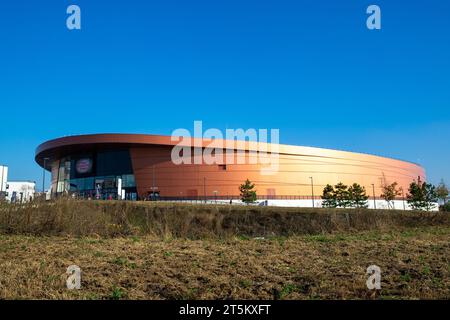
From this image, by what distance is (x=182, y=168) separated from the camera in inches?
3155

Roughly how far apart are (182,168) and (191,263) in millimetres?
73425

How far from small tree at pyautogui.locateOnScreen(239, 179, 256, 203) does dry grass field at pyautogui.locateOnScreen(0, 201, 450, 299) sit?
61778 millimetres

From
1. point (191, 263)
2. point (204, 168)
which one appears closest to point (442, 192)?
point (204, 168)

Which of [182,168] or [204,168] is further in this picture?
[182,168]

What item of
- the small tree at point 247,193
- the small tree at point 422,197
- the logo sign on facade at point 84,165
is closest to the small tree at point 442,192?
the small tree at point 422,197

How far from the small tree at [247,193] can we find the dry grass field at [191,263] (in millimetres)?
61778

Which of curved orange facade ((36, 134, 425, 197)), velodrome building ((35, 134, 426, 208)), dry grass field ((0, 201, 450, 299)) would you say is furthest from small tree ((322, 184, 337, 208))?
dry grass field ((0, 201, 450, 299))

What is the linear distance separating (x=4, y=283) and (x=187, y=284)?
2816 mm

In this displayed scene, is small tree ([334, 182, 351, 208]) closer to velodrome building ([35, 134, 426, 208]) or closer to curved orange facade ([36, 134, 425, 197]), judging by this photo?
velodrome building ([35, 134, 426, 208])

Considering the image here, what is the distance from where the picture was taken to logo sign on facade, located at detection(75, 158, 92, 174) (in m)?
85.6

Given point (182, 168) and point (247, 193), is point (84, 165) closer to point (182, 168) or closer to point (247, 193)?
point (182, 168)

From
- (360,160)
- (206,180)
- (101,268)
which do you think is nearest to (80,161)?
(206,180)

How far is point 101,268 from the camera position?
680cm
